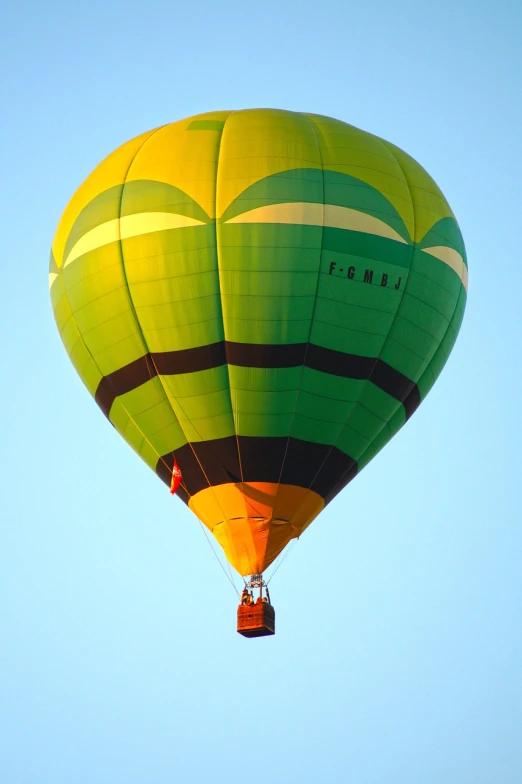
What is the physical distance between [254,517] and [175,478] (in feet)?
4.34

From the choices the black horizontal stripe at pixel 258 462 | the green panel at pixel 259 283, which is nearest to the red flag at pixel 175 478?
the black horizontal stripe at pixel 258 462

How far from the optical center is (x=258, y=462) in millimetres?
26797

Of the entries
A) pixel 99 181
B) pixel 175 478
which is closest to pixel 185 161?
pixel 99 181

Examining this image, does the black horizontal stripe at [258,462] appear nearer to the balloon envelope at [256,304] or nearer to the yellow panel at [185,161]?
the balloon envelope at [256,304]

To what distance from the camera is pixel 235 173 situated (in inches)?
1049

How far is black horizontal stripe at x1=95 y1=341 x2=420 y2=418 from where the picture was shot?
1040 inches

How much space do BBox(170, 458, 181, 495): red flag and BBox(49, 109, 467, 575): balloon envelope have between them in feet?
0.46

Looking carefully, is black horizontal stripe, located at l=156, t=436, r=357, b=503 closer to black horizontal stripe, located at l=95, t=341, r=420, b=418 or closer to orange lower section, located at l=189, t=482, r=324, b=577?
orange lower section, located at l=189, t=482, r=324, b=577

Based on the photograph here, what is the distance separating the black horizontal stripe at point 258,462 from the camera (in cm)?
2680

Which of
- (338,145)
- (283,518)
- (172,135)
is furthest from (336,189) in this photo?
(283,518)

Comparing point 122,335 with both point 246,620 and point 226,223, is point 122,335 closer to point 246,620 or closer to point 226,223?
point 226,223

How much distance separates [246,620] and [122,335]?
4.52 meters

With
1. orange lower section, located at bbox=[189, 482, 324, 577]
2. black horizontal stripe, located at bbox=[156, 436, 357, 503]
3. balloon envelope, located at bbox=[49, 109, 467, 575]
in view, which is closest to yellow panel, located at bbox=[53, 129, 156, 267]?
balloon envelope, located at bbox=[49, 109, 467, 575]

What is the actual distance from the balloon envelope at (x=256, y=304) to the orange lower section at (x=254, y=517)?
0.02 meters
